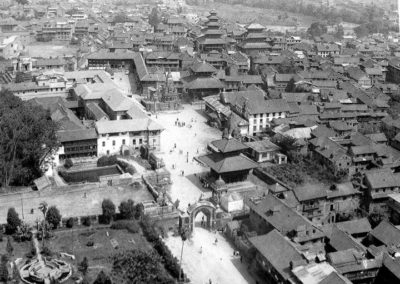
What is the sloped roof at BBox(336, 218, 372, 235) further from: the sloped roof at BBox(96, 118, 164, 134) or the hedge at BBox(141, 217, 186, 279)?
the sloped roof at BBox(96, 118, 164, 134)

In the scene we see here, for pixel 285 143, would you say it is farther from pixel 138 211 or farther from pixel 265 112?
pixel 138 211

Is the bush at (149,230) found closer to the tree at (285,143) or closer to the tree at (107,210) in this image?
the tree at (107,210)

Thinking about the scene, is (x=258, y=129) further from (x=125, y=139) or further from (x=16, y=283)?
(x=16, y=283)

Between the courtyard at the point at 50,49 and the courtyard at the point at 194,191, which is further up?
the courtyard at the point at 50,49

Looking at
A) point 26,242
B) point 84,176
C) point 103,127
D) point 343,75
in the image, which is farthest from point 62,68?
point 26,242

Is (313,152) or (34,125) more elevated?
(34,125)

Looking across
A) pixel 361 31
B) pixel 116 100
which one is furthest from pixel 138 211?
pixel 361 31

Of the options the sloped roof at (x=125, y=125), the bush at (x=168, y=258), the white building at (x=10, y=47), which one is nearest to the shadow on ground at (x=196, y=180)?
the sloped roof at (x=125, y=125)
